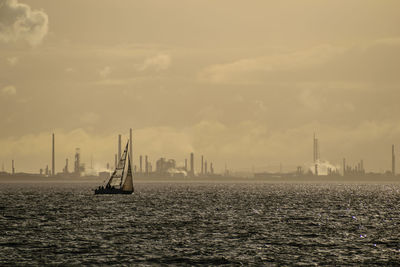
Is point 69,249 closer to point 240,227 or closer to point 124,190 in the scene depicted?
point 240,227

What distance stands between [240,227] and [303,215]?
25.4 meters

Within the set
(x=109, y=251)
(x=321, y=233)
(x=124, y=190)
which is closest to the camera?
(x=109, y=251)

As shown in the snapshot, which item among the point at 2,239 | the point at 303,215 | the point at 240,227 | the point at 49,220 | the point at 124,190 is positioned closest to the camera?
the point at 2,239

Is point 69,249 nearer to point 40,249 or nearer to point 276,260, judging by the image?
point 40,249

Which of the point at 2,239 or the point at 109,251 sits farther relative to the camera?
the point at 2,239

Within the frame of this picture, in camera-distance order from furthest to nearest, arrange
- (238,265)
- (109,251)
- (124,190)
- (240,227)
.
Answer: (124,190) < (240,227) < (109,251) < (238,265)

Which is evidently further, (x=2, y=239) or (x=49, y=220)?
(x=49, y=220)

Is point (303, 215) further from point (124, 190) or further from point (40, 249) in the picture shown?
point (124, 190)

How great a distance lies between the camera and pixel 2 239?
63.0m

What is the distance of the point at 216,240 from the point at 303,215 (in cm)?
3935

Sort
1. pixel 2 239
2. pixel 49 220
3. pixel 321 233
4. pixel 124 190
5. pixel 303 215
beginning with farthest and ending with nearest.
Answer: pixel 124 190
pixel 303 215
pixel 49 220
pixel 321 233
pixel 2 239

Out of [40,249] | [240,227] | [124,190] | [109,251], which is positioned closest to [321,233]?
[240,227]

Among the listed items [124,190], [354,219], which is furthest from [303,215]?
[124,190]

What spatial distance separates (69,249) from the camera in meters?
56.2
